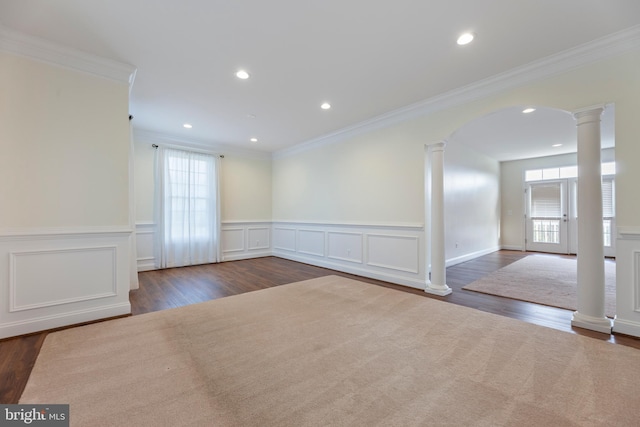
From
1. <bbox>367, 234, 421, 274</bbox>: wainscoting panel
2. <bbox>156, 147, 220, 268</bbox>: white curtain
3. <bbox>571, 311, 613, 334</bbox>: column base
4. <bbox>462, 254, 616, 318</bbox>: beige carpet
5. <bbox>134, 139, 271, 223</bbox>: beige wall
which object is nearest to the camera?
<bbox>571, 311, 613, 334</bbox>: column base

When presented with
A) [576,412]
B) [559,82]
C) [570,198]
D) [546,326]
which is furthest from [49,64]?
[570,198]

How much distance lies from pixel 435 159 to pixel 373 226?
1.52 meters

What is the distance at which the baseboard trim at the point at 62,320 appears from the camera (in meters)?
2.43

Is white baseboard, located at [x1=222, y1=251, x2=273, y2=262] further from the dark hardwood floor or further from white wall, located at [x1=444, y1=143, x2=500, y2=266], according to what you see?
white wall, located at [x1=444, y1=143, x2=500, y2=266]

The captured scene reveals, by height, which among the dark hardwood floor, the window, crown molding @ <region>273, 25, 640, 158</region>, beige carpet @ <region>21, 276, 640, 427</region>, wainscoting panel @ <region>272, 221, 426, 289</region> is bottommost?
the dark hardwood floor

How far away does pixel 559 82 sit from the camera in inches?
109

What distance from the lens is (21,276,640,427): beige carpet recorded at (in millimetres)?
1461

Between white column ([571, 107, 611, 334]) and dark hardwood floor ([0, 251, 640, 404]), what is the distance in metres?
0.18

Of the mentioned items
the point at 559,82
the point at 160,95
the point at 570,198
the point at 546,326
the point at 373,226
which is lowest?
the point at 546,326

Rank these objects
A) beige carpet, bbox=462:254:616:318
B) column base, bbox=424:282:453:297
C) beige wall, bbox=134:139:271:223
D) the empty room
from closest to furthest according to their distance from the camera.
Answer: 1. the empty room
2. beige carpet, bbox=462:254:616:318
3. column base, bbox=424:282:453:297
4. beige wall, bbox=134:139:271:223

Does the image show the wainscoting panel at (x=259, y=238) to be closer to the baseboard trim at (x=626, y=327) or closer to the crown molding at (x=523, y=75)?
the crown molding at (x=523, y=75)

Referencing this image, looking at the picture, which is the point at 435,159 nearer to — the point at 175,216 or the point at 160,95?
the point at 160,95

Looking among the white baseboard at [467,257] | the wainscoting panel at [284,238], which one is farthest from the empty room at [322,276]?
the wainscoting panel at [284,238]

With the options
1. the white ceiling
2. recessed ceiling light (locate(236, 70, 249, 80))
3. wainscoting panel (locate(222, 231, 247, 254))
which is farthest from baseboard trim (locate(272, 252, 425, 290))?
recessed ceiling light (locate(236, 70, 249, 80))
